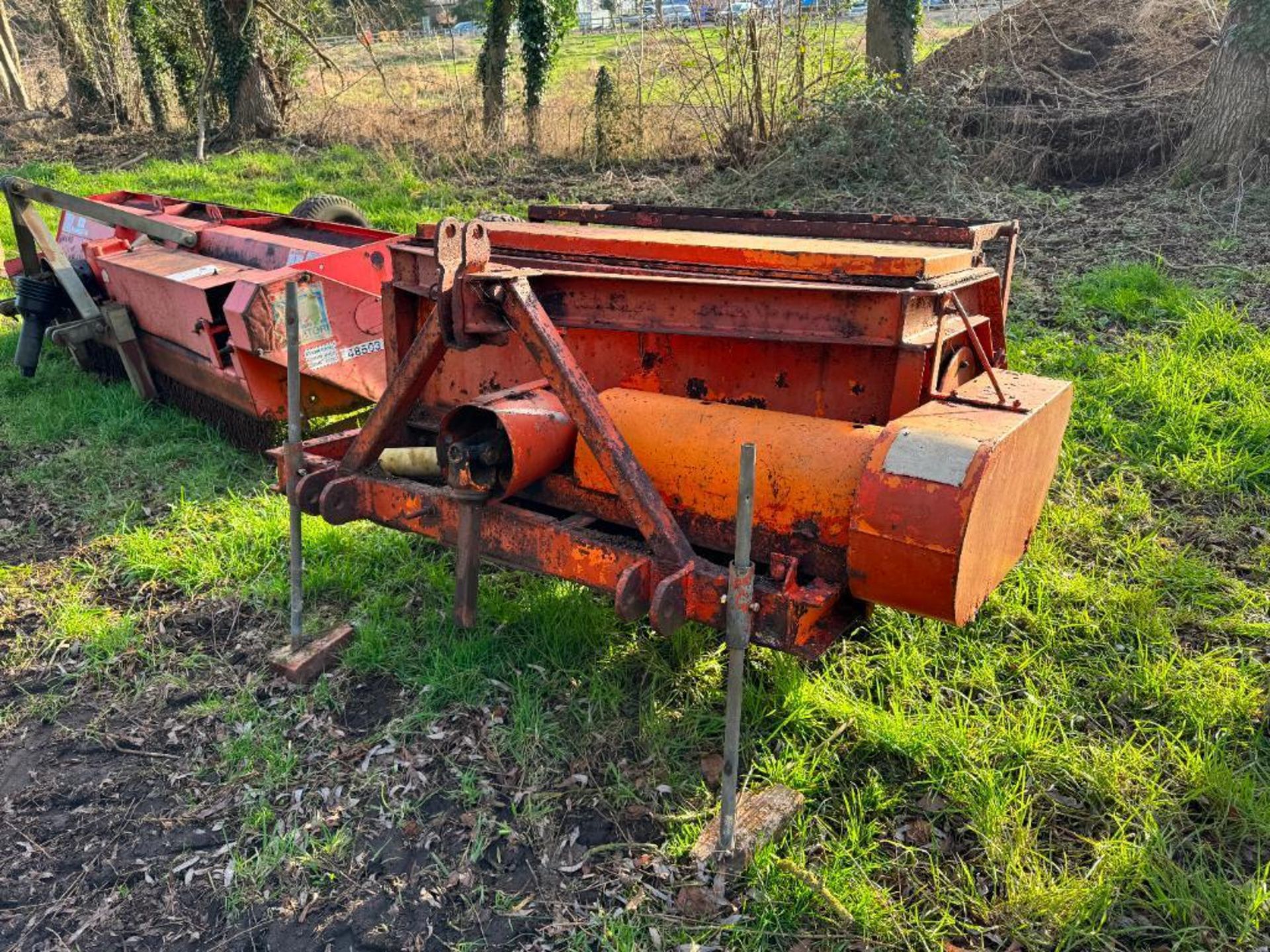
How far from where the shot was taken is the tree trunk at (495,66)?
11.6m

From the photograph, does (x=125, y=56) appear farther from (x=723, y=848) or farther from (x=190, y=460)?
(x=723, y=848)

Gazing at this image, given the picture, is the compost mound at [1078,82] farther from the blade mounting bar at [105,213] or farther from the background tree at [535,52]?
the blade mounting bar at [105,213]

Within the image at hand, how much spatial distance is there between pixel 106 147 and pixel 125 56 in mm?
1921

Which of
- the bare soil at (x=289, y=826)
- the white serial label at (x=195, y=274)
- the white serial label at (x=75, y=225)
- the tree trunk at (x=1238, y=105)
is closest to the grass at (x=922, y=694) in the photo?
the bare soil at (x=289, y=826)

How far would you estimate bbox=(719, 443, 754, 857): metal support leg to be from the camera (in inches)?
79.7

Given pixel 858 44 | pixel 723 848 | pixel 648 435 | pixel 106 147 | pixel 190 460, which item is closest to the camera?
pixel 723 848

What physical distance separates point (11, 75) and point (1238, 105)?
58.2 ft

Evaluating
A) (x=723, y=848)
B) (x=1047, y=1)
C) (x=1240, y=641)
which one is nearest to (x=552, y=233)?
(x=723, y=848)

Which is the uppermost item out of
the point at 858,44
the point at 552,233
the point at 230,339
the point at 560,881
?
the point at 858,44

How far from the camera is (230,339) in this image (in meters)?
4.57

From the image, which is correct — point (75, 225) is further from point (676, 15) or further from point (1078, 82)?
point (1078, 82)

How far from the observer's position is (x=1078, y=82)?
29.2 feet

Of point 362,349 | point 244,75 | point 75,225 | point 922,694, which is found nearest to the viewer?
point 922,694

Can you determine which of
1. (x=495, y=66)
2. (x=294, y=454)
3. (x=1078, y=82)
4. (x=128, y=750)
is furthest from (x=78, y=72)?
(x=128, y=750)
